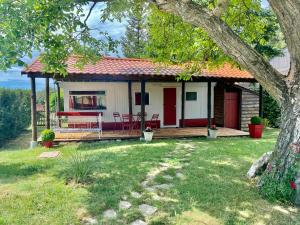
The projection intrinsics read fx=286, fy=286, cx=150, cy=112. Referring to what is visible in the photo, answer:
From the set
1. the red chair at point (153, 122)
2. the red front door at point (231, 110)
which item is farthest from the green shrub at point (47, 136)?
the red front door at point (231, 110)

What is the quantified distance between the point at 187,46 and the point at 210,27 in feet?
13.5

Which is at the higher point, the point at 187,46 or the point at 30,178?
the point at 187,46

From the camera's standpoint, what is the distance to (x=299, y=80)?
4777 millimetres

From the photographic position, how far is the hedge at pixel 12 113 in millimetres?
14141

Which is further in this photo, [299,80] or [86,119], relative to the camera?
[86,119]

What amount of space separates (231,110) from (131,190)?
35.5ft

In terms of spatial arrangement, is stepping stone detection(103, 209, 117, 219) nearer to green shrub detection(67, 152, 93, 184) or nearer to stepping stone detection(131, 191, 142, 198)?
stepping stone detection(131, 191, 142, 198)

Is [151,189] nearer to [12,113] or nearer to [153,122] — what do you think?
[153,122]

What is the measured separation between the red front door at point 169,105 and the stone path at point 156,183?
5.49 metres

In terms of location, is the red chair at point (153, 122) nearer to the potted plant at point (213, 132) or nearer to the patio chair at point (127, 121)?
the patio chair at point (127, 121)

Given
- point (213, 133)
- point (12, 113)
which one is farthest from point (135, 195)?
point (12, 113)

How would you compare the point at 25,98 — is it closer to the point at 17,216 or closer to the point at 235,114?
the point at 235,114

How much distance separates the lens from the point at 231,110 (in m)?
14.9

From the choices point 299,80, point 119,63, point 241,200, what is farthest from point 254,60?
point 119,63
